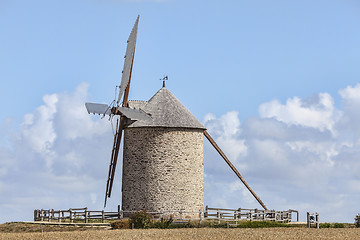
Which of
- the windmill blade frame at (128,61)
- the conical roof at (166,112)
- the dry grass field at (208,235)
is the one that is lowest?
the dry grass field at (208,235)

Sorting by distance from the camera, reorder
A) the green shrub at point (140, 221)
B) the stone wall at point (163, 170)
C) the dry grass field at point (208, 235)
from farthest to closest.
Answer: the stone wall at point (163, 170) → the green shrub at point (140, 221) → the dry grass field at point (208, 235)

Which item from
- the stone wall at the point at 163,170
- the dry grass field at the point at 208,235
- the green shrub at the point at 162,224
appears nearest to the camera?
the dry grass field at the point at 208,235

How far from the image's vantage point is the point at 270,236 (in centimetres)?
2741

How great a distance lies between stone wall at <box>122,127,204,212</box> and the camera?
3822 cm

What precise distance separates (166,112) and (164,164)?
11.5ft

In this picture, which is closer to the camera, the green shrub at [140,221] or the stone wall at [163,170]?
the green shrub at [140,221]

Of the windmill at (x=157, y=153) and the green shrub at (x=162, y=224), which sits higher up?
the windmill at (x=157, y=153)

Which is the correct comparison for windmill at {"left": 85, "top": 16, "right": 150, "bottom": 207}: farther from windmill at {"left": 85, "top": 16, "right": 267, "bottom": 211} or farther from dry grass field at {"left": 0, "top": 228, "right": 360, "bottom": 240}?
dry grass field at {"left": 0, "top": 228, "right": 360, "bottom": 240}

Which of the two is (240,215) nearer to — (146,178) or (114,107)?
(146,178)

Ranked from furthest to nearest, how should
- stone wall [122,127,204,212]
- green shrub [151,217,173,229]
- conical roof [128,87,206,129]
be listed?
1. conical roof [128,87,206,129]
2. stone wall [122,127,204,212]
3. green shrub [151,217,173,229]

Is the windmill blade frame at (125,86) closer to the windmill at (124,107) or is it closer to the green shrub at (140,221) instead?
the windmill at (124,107)

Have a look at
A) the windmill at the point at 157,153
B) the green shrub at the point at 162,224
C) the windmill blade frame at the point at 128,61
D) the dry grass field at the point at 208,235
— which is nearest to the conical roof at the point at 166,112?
the windmill at the point at 157,153

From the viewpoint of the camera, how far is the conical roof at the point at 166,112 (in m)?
38.8

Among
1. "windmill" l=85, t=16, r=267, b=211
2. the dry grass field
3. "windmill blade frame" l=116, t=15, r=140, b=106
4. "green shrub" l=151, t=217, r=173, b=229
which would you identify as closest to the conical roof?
"windmill" l=85, t=16, r=267, b=211
